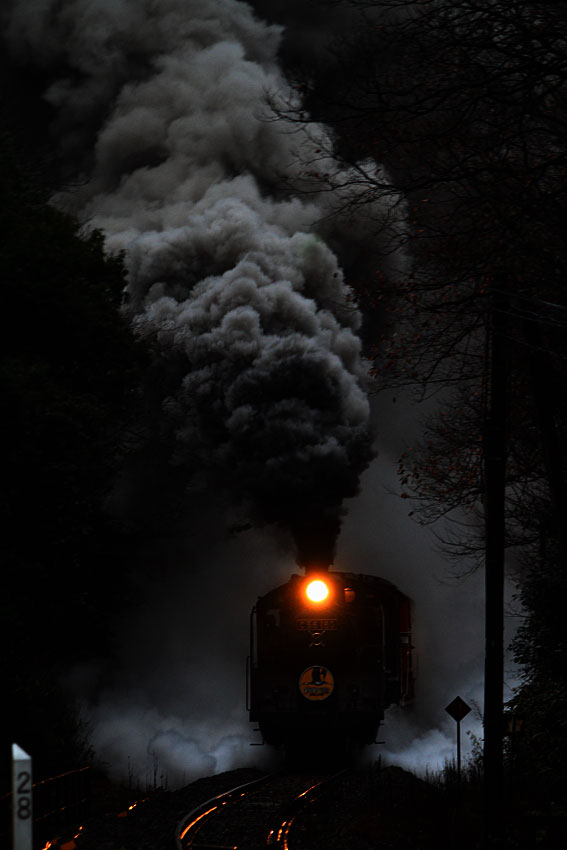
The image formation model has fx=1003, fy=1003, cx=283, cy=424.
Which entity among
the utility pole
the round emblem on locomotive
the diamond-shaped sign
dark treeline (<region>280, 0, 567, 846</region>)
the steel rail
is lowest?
the steel rail

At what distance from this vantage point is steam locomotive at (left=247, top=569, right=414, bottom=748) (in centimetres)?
1848

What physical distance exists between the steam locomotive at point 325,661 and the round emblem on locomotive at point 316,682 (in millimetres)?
19

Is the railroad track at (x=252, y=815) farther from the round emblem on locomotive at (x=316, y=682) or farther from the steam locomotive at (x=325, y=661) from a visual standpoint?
the round emblem on locomotive at (x=316, y=682)

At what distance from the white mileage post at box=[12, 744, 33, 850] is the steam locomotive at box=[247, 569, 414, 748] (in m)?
13.9

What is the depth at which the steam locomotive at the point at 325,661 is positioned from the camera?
18.5 metres

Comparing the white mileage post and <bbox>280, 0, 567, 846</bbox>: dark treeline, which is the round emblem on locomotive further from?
the white mileage post

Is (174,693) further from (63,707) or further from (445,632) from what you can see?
(63,707)

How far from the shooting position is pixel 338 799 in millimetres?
15492

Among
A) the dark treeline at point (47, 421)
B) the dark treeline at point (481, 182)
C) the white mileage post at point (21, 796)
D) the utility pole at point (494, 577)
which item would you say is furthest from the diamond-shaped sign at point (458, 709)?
the white mileage post at point (21, 796)

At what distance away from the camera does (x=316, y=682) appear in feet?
61.2

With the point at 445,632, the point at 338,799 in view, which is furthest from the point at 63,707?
the point at 445,632

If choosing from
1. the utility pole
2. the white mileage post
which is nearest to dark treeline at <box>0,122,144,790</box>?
the utility pole

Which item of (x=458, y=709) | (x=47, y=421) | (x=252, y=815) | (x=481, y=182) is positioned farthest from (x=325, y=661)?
(x=481, y=182)

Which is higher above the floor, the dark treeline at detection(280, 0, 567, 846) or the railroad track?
the dark treeline at detection(280, 0, 567, 846)
